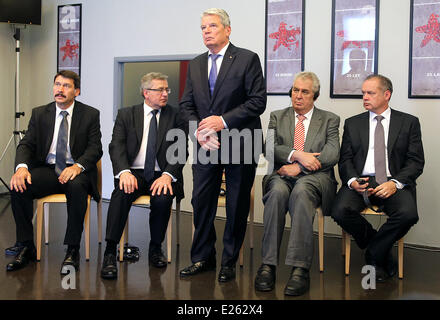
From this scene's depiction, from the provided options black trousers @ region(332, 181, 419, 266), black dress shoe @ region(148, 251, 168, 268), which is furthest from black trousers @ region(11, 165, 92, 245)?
black trousers @ region(332, 181, 419, 266)

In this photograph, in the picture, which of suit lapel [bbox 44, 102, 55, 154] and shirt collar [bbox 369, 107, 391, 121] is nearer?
shirt collar [bbox 369, 107, 391, 121]

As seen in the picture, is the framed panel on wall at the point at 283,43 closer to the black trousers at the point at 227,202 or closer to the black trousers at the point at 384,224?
the black trousers at the point at 384,224

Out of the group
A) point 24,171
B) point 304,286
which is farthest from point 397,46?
point 24,171

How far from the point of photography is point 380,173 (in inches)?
152

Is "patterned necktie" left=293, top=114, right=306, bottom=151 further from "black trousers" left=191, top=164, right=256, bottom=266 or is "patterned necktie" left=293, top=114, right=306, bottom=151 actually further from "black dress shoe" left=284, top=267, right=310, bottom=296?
"black dress shoe" left=284, top=267, right=310, bottom=296

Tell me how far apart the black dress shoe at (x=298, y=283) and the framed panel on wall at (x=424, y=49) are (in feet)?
6.28

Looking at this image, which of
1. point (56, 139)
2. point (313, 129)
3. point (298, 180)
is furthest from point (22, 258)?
point (313, 129)

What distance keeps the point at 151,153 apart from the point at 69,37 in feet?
10.6

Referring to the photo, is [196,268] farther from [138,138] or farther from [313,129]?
[313,129]

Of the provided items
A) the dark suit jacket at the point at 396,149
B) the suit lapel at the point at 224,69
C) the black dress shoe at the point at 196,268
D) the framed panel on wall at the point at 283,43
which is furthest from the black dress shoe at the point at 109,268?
the framed panel on wall at the point at 283,43

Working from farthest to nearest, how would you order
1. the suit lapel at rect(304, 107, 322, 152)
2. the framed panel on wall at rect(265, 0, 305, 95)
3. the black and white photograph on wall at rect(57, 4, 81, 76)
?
the black and white photograph on wall at rect(57, 4, 81, 76), the framed panel on wall at rect(265, 0, 305, 95), the suit lapel at rect(304, 107, 322, 152)

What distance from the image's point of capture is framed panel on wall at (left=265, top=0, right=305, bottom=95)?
5.08m

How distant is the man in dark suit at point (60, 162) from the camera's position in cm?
388
